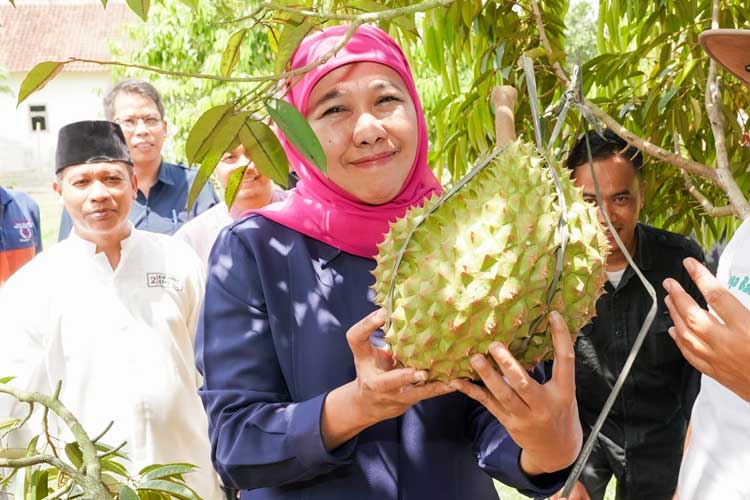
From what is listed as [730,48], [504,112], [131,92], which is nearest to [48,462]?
[504,112]

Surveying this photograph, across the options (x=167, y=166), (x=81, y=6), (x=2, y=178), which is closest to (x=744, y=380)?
(x=167, y=166)

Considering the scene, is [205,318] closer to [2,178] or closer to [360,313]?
[360,313]

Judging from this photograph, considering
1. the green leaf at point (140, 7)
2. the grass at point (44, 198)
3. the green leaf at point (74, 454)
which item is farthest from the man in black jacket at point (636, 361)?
the grass at point (44, 198)

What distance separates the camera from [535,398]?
127cm

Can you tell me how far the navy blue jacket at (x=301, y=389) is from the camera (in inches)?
60.1

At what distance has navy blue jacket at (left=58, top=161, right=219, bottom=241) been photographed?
13.9 ft

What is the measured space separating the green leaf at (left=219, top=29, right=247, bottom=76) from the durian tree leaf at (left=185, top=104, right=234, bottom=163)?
31cm

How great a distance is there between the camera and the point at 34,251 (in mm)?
4684

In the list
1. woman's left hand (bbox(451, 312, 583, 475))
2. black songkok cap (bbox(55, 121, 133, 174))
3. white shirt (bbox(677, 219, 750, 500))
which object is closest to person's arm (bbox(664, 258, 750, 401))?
white shirt (bbox(677, 219, 750, 500))

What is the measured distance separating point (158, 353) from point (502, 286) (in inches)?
78.0

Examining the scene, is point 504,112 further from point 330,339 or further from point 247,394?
point 247,394

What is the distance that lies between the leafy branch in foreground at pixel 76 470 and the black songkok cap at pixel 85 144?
2026 millimetres

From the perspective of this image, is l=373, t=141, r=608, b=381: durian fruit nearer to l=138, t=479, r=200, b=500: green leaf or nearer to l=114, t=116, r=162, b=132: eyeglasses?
l=138, t=479, r=200, b=500: green leaf

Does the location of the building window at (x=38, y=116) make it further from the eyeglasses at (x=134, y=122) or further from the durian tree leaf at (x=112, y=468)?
the durian tree leaf at (x=112, y=468)
